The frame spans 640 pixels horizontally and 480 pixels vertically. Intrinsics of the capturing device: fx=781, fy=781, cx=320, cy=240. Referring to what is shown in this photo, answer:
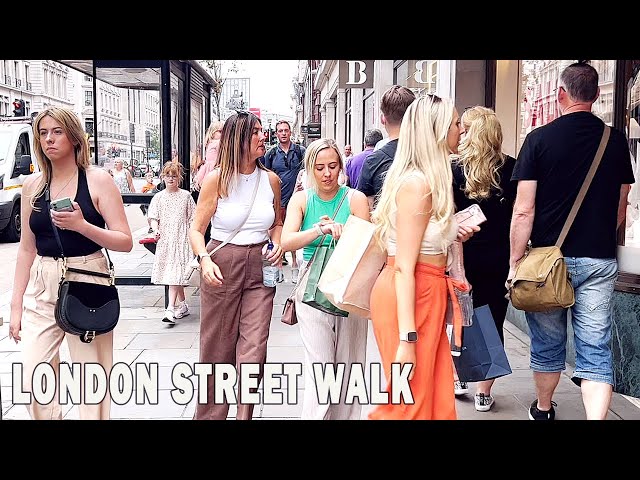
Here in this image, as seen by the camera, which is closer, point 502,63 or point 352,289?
point 352,289

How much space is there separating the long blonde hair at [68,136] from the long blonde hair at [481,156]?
2.27m

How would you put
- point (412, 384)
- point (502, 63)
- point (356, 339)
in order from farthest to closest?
point (502, 63)
point (356, 339)
point (412, 384)

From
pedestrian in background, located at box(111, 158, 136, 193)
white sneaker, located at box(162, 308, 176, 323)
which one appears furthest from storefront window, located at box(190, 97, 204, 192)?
white sneaker, located at box(162, 308, 176, 323)

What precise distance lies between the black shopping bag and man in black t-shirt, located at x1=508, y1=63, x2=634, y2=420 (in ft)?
1.74

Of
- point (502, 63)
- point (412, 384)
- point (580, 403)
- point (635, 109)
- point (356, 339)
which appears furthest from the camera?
point (502, 63)

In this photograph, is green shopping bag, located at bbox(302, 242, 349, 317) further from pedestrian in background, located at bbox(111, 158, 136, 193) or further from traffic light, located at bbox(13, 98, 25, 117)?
traffic light, located at bbox(13, 98, 25, 117)

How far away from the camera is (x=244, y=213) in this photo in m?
4.23

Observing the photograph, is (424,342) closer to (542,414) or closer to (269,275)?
(269,275)

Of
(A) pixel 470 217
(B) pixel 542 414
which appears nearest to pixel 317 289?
(A) pixel 470 217

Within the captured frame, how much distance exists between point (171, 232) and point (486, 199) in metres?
3.80
